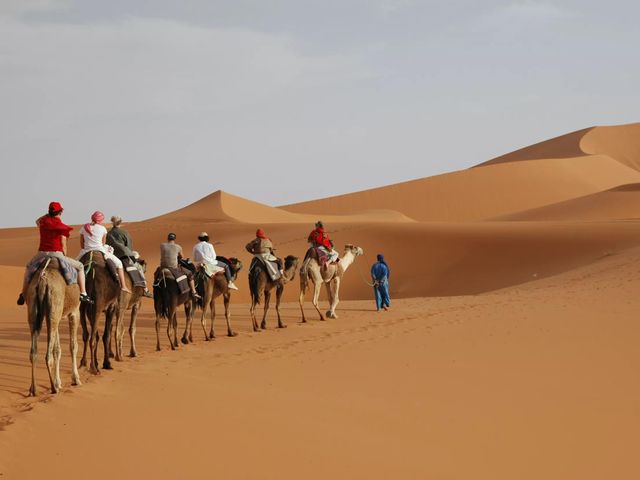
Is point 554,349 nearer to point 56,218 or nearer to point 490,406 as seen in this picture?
point 490,406

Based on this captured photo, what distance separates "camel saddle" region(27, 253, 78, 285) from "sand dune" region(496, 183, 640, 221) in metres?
54.6

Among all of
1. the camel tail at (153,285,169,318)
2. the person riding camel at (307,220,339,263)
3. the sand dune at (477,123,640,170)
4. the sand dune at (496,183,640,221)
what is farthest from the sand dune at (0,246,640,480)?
the sand dune at (477,123,640,170)

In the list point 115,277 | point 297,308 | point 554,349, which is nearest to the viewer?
point 115,277

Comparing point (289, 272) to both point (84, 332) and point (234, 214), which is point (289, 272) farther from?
point (234, 214)

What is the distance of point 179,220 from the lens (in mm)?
63531

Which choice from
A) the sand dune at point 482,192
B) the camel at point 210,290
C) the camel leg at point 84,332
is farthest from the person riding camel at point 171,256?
the sand dune at point 482,192

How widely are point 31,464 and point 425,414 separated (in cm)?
429

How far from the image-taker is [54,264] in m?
10.7

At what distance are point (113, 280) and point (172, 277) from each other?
9.08ft

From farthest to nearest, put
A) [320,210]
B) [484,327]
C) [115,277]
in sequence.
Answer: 1. [320,210]
2. [484,327]
3. [115,277]

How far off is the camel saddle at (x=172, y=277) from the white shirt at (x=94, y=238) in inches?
113

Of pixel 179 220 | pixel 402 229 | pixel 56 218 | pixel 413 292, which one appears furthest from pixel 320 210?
pixel 56 218

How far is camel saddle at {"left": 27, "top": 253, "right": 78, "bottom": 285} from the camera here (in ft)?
34.8

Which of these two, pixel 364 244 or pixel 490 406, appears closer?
pixel 490 406
